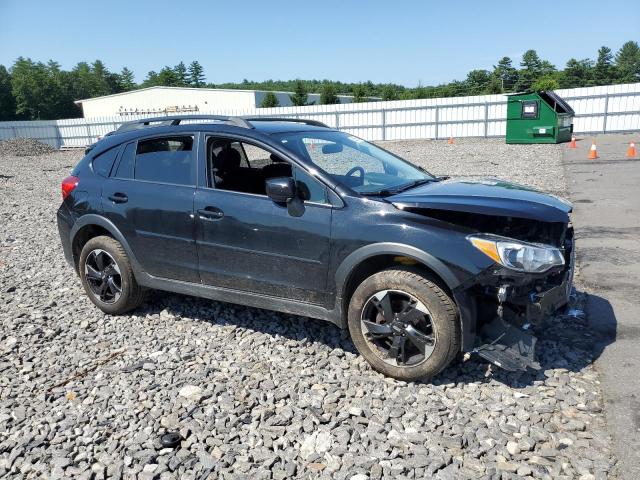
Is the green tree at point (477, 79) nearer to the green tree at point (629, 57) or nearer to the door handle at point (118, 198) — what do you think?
the green tree at point (629, 57)

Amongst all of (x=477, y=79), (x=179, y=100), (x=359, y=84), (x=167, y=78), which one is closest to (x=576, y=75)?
(x=477, y=79)

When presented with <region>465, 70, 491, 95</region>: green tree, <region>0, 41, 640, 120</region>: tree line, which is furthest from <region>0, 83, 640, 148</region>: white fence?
<region>465, 70, 491, 95</region>: green tree

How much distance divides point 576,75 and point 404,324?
7730cm

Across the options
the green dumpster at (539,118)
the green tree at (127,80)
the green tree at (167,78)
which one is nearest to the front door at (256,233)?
the green dumpster at (539,118)

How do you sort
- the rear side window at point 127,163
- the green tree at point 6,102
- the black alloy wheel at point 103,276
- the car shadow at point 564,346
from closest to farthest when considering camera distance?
the car shadow at point 564,346 < the rear side window at point 127,163 < the black alloy wheel at point 103,276 < the green tree at point 6,102

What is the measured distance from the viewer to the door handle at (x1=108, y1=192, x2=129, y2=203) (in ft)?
15.6

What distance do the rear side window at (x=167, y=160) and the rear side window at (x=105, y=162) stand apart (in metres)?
0.32

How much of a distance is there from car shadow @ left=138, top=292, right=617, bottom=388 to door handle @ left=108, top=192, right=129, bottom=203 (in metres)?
1.16

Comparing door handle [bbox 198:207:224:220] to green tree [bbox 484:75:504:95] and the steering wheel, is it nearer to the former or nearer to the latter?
the steering wheel

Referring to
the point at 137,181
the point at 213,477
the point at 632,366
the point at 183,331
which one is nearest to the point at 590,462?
the point at 632,366

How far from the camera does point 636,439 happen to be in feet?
9.74

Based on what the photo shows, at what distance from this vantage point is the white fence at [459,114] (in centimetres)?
2556

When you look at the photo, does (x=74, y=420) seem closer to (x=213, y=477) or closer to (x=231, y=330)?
(x=213, y=477)

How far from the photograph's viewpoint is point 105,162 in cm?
509
